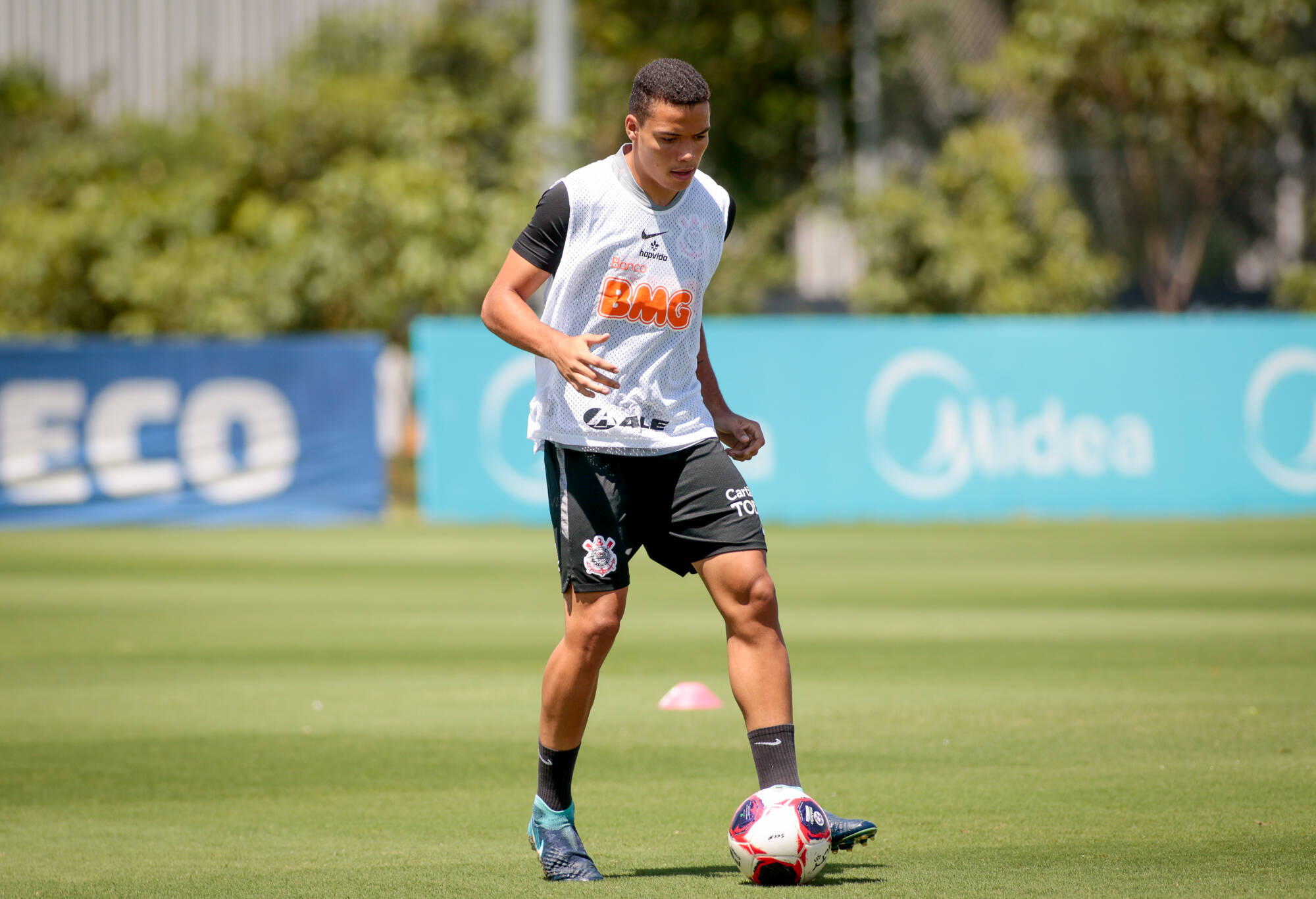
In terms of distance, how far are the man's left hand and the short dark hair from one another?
3.19 ft

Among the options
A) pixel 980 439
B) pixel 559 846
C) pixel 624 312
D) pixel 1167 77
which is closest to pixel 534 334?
pixel 624 312

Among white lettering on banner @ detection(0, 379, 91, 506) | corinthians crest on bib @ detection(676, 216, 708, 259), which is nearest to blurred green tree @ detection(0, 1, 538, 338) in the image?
white lettering on banner @ detection(0, 379, 91, 506)

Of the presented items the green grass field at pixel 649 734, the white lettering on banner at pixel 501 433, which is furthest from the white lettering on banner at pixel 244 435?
the green grass field at pixel 649 734

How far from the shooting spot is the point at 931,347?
19.2 meters

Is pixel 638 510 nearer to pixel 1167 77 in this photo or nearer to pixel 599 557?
pixel 599 557

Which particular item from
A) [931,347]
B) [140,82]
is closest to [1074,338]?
[931,347]

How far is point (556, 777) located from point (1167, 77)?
2560cm

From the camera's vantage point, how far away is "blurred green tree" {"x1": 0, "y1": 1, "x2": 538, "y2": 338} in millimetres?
24219

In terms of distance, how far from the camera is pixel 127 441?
60.6ft

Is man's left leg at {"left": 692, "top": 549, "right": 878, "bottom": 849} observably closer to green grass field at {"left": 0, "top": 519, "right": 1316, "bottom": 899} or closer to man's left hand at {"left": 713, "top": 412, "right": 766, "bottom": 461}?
green grass field at {"left": 0, "top": 519, "right": 1316, "bottom": 899}

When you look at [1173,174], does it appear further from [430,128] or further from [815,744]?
[815,744]

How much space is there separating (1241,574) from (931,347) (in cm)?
637

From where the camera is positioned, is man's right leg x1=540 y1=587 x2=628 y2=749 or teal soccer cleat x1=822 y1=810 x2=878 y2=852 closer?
teal soccer cleat x1=822 y1=810 x2=878 y2=852

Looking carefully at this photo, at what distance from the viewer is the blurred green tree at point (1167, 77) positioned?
90.2ft
